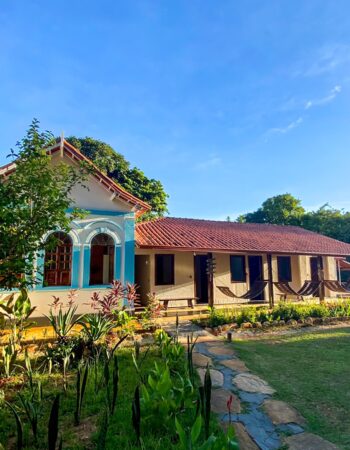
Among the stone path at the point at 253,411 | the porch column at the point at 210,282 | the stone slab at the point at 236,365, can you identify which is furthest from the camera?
the porch column at the point at 210,282

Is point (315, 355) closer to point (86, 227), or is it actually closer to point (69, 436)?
point (69, 436)

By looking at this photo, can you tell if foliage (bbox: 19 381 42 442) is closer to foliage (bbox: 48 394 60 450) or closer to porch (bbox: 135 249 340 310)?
foliage (bbox: 48 394 60 450)

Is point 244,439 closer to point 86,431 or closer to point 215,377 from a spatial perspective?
point 86,431

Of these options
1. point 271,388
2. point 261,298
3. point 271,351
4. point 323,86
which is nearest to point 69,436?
point 271,388

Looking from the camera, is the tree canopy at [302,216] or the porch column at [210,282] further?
the tree canopy at [302,216]

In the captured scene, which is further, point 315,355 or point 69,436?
point 315,355

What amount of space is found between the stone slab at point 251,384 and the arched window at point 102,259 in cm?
659

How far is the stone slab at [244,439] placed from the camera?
300 cm

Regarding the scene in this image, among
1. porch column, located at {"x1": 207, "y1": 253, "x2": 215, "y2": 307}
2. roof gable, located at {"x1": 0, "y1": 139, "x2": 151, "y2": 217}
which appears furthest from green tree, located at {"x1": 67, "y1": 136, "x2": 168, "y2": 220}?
porch column, located at {"x1": 207, "y1": 253, "x2": 215, "y2": 307}

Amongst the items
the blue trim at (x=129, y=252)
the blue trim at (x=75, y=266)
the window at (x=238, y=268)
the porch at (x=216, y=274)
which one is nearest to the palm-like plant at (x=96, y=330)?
the blue trim at (x=75, y=266)

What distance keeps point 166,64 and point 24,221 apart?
7202 millimetres

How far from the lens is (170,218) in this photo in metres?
16.5

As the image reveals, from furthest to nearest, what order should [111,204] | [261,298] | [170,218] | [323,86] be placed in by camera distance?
1. [170,218]
2. [261,298]
3. [111,204]
4. [323,86]

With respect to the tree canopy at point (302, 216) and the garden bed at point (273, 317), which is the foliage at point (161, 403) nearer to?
the garden bed at point (273, 317)
